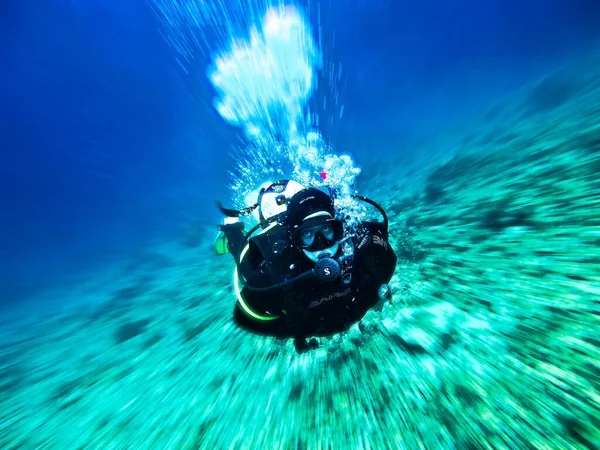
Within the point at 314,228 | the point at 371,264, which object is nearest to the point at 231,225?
the point at 314,228

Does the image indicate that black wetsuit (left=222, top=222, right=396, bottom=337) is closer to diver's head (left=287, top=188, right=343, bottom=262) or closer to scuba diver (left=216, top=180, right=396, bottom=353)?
scuba diver (left=216, top=180, right=396, bottom=353)

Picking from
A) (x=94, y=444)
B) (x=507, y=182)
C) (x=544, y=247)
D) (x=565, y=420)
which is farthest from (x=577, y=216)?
(x=94, y=444)

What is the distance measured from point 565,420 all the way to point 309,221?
259 centimetres

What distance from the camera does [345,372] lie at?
292cm

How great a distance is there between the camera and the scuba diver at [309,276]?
2936mm

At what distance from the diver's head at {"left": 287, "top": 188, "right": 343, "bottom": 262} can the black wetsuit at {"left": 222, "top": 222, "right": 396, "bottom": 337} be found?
5.7 inches

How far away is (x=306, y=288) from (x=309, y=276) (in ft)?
0.57

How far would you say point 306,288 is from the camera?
3.06 m

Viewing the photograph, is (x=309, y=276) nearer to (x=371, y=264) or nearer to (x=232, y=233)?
(x=371, y=264)

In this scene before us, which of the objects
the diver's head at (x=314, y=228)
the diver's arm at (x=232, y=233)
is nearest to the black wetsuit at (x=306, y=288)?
the diver's head at (x=314, y=228)

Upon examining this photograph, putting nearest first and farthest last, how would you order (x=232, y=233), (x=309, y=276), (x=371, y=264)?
(x=309, y=276), (x=371, y=264), (x=232, y=233)

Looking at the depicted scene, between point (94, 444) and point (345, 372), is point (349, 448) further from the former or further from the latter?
point (94, 444)

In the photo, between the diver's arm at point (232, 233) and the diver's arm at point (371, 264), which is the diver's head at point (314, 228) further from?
the diver's arm at point (232, 233)

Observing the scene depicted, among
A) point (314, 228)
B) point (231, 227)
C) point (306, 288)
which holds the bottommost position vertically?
point (306, 288)
